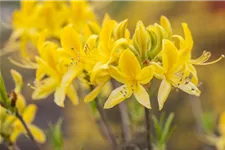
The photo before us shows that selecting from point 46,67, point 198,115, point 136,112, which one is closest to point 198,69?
point 198,115

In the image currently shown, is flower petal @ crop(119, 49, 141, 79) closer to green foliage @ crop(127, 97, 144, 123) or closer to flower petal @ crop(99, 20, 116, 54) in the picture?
flower petal @ crop(99, 20, 116, 54)

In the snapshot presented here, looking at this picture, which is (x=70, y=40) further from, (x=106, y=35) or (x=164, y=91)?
(x=164, y=91)

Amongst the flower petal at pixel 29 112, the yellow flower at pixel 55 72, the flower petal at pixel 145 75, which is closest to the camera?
the flower petal at pixel 145 75

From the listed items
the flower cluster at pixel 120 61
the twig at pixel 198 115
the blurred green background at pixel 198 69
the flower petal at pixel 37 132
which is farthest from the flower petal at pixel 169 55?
the blurred green background at pixel 198 69

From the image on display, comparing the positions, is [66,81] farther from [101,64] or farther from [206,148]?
[206,148]

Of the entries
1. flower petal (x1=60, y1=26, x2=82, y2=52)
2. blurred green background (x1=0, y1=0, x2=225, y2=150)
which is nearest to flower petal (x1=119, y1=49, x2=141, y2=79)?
flower petal (x1=60, y1=26, x2=82, y2=52)

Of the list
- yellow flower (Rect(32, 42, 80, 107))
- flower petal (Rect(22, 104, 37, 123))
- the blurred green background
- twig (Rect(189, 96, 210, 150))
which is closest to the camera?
yellow flower (Rect(32, 42, 80, 107))

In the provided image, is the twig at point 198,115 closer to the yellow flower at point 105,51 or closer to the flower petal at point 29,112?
the flower petal at point 29,112
